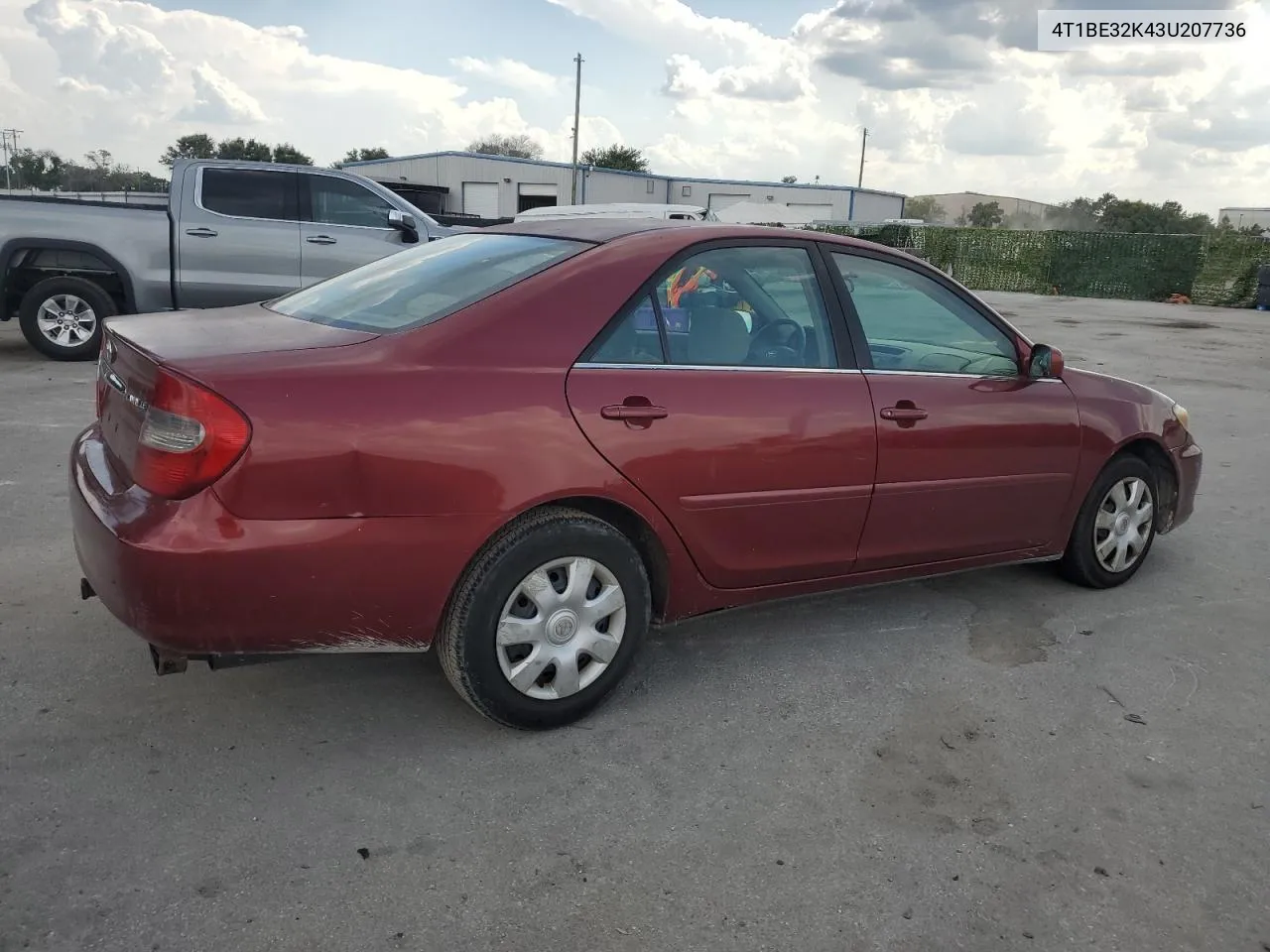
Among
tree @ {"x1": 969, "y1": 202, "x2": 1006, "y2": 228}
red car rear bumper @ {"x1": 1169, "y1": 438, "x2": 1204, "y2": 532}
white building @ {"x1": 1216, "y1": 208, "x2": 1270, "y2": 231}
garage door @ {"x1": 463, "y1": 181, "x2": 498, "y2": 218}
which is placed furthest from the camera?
tree @ {"x1": 969, "y1": 202, "x2": 1006, "y2": 228}

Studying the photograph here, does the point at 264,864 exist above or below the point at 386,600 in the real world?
below

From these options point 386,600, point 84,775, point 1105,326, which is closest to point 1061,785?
point 386,600

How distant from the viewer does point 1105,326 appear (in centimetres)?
1908

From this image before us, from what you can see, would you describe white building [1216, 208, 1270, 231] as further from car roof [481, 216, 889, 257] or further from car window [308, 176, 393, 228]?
car roof [481, 216, 889, 257]

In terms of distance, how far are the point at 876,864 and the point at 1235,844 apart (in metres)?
1.03

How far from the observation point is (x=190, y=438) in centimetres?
264

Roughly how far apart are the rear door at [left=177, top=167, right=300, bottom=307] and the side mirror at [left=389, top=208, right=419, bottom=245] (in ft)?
3.17

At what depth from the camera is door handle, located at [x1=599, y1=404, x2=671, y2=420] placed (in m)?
3.09

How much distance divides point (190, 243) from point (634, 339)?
7.74 meters

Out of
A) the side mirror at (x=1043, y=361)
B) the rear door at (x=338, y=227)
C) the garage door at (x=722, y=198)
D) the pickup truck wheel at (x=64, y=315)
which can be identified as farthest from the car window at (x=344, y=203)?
the garage door at (x=722, y=198)

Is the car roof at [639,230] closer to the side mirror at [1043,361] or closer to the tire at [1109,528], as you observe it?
the side mirror at [1043,361]

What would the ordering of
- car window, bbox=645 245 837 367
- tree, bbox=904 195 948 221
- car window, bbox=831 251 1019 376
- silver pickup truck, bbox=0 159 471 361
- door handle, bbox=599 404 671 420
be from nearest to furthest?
door handle, bbox=599 404 671 420 → car window, bbox=645 245 837 367 → car window, bbox=831 251 1019 376 → silver pickup truck, bbox=0 159 471 361 → tree, bbox=904 195 948 221

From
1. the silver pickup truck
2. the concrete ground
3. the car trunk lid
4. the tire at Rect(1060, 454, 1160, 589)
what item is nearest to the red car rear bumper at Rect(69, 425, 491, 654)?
the car trunk lid

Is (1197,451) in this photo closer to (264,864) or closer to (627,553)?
(627,553)
